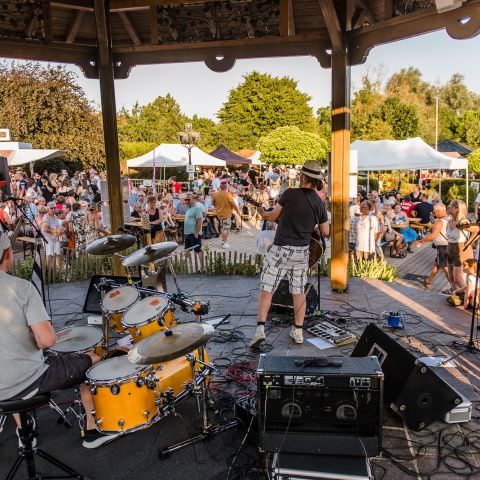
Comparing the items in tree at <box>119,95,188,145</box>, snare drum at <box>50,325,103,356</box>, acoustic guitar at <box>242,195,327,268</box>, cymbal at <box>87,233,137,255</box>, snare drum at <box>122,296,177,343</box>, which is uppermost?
tree at <box>119,95,188,145</box>

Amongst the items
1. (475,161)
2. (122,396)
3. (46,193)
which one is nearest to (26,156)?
(46,193)

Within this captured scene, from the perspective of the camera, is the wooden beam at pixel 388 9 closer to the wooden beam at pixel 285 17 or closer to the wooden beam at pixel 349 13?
the wooden beam at pixel 349 13

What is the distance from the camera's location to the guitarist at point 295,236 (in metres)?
4.76

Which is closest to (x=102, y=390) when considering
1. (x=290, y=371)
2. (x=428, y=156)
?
(x=290, y=371)

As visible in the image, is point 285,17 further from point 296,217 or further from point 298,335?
point 298,335

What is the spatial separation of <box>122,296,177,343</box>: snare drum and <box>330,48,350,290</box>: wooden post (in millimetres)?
3504

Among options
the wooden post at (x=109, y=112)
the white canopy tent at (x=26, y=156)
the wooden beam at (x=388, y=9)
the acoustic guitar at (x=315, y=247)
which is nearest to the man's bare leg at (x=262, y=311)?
the acoustic guitar at (x=315, y=247)

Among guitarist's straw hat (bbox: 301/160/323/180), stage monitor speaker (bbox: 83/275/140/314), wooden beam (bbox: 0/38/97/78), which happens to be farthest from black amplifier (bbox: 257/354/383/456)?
wooden beam (bbox: 0/38/97/78)

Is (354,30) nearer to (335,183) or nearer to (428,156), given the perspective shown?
(335,183)

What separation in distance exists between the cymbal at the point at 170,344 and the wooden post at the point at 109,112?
459 cm

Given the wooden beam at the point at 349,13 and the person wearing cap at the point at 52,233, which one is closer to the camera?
the wooden beam at the point at 349,13

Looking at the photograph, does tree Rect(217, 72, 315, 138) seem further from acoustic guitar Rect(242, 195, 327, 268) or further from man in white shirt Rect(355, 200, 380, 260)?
acoustic guitar Rect(242, 195, 327, 268)

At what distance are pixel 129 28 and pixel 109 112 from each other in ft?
4.35

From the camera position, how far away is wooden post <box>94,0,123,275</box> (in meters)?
6.48
